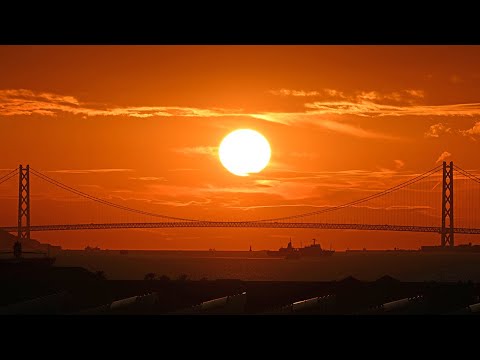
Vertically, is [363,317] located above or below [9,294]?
above

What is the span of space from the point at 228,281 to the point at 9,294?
10115 mm

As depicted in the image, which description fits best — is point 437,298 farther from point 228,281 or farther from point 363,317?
point 363,317

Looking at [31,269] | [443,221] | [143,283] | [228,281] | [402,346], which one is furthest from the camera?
[443,221]

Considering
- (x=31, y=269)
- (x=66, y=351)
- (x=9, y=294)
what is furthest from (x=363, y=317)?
(x=31, y=269)

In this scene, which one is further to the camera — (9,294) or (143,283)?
(143,283)

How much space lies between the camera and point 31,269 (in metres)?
30.0

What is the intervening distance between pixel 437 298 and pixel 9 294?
16.1 m

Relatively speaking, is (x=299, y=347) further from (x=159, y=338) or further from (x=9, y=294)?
(x=9, y=294)
